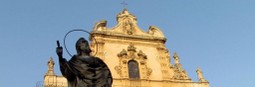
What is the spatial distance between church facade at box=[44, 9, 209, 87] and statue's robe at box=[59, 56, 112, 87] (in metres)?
12.1

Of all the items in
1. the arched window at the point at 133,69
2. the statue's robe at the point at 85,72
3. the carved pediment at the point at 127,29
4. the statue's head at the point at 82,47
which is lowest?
the statue's robe at the point at 85,72

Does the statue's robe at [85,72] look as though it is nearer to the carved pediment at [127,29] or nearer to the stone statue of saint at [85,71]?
the stone statue of saint at [85,71]

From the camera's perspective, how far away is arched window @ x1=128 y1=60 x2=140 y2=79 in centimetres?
1856

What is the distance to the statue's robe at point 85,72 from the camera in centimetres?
510

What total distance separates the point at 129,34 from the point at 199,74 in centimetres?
460

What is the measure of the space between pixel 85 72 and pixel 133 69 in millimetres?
13781

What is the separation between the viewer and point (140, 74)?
61.2 ft

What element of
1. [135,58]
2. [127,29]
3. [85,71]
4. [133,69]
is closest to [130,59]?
[135,58]

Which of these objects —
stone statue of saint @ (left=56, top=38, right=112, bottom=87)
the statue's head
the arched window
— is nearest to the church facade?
the arched window

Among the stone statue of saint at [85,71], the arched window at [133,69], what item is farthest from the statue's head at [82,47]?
the arched window at [133,69]

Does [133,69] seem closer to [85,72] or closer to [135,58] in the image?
[135,58]

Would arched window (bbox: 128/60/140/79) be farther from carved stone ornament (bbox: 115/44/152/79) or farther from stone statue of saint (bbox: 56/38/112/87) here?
stone statue of saint (bbox: 56/38/112/87)

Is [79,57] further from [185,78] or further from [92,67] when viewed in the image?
[185,78]

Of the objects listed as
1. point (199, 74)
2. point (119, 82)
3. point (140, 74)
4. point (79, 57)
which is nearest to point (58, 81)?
point (119, 82)
